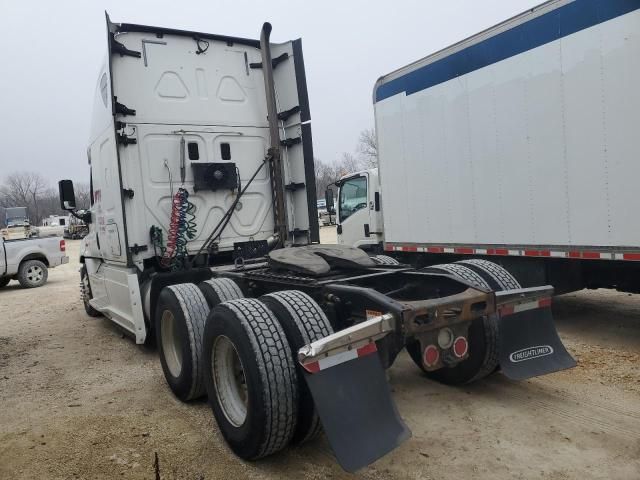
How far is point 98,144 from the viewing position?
6.57 m

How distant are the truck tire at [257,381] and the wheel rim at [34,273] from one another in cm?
1379

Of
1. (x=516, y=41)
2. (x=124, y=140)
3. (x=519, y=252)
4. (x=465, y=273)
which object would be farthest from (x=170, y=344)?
(x=516, y=41)

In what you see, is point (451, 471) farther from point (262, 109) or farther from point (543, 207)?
point (262, 109)

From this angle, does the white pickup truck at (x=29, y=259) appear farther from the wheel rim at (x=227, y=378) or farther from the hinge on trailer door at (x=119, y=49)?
the wheel rim at (x=227, y=378)

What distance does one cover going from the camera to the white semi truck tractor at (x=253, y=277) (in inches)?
118

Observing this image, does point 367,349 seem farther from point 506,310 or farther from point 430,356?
point 506,310

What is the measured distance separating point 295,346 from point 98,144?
187 inches

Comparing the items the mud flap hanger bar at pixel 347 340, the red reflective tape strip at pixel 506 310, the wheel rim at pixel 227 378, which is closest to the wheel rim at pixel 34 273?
the wheel rim at pixel 227 378

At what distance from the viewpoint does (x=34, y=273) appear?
15109mm

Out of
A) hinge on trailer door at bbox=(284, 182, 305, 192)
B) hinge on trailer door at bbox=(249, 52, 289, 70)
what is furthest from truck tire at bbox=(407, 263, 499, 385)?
hinge on trailer door at bbox=(249, 52, 289, 70)

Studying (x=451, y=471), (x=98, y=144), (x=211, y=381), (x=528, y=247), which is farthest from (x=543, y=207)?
A: (x=98, y=144)

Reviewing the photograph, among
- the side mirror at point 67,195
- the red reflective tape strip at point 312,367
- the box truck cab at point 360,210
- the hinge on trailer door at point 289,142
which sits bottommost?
the red reflective tape strip at point 312,367

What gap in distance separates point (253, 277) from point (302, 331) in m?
1.64

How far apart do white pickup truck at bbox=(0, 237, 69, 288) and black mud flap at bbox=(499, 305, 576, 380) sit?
14792 mm
